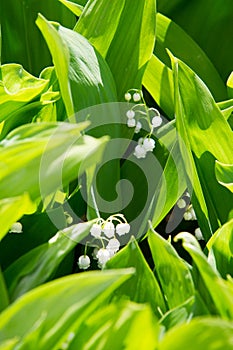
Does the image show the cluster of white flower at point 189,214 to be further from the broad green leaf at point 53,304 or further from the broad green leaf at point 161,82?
the broad green leaf at point 53,304

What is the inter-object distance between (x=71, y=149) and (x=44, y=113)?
35 cm

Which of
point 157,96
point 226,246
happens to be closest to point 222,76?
point 157,96

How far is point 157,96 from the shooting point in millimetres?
1107

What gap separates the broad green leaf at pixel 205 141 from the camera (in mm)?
938

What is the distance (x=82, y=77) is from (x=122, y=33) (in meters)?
0.15

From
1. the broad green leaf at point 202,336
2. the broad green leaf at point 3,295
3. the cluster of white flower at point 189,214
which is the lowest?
the cluster of white flower at point 189,214

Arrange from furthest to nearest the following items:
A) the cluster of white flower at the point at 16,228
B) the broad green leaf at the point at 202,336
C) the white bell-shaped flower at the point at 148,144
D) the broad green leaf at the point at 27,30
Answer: the broad green leaf at the point at 27,30 → the white bell-shaped flower at the point at 148,144 → the cluster of white flower at the point at 16,228 → the broad green leaf at the point at 202,336

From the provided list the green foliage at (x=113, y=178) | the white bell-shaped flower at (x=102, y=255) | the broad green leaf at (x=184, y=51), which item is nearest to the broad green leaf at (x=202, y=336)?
the green foliage at (x=113, y=178)

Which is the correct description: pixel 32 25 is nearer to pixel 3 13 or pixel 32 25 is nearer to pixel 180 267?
pixel 3 13

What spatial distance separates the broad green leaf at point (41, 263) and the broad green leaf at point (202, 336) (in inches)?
8.1

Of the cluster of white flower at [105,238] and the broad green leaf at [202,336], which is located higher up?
the broad green leaf at [202,336]

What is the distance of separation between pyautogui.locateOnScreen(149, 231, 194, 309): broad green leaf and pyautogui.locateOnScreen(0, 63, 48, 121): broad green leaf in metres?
0.25

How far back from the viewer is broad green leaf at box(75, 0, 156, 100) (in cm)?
105

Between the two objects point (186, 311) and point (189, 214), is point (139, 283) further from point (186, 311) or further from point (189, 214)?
point (189, 214)
